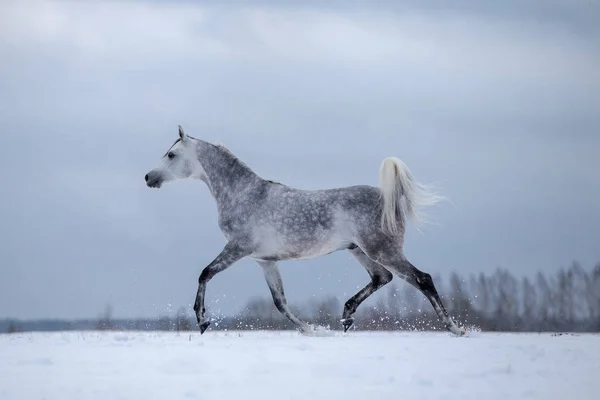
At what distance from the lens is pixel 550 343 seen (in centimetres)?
748

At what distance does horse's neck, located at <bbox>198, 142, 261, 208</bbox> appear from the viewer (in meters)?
9.77

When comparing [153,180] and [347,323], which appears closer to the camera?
[347,323]

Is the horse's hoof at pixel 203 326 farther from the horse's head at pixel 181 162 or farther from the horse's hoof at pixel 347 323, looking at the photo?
the horse's head at pixel 181 162

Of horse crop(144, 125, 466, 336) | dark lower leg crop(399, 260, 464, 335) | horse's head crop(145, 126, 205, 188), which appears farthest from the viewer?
horse's head crop(145, 126, 205, 188)

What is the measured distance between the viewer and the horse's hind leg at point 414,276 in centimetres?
880

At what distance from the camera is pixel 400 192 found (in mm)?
9234

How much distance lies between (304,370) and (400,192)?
4134mm

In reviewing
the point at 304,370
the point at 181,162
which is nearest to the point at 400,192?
the point at 181,162

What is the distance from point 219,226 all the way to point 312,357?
3.79 meters

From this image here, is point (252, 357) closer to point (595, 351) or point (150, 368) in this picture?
point (150, 368)

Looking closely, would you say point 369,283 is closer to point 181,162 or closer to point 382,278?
point 382,278

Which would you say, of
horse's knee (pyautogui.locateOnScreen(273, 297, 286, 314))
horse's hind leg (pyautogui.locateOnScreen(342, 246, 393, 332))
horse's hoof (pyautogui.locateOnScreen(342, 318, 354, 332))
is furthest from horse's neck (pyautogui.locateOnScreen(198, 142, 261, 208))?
horse's hoof (pyautogui.locateOnScreen(342, 318, 354, 332))

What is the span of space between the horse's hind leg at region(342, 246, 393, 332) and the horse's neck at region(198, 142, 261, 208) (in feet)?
5.46

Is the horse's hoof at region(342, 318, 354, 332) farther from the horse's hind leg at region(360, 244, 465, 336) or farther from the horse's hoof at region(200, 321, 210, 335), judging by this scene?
the horse's hoof at region(200, 321, 210, 335)
